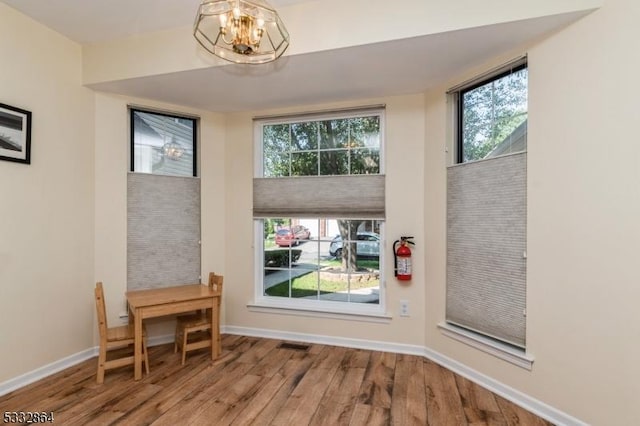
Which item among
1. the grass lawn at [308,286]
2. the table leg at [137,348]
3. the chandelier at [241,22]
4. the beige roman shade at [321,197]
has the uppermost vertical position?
the chandelier at [241,22]

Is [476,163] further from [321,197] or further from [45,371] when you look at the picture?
[45,371]

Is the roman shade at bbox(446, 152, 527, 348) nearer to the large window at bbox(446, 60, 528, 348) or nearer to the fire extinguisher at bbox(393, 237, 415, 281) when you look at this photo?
the large window at bbox(446, 60, 528, 348)

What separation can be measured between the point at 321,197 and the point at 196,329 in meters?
1.68

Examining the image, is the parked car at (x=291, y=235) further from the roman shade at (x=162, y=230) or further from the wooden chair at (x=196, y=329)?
the roman shade at (x=162, y=230)

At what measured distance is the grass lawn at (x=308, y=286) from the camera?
3.32m

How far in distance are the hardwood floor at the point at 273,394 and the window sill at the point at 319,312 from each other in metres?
0.34

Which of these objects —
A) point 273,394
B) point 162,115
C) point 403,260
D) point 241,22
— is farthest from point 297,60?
point 273,394

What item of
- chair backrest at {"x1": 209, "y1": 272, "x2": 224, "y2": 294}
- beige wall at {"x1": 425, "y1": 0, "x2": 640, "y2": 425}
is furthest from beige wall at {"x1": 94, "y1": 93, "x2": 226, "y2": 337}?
beige wall at {"x1": 425, "y1": 0, "x2": 640, "y2": 425}

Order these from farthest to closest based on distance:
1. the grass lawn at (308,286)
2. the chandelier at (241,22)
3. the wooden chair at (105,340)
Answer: the grass lawn at (308,286) < the wooden chair at (105,340) < the chandelier at (241,22)

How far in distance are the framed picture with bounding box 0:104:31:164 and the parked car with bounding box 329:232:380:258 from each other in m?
2.62

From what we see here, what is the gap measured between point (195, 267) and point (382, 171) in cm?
217

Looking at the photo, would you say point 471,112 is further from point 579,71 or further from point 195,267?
point 195,267

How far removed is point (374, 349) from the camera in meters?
3.11

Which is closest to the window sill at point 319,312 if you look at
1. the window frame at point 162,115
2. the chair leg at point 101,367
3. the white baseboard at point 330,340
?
the white baseboard at point 330,340
